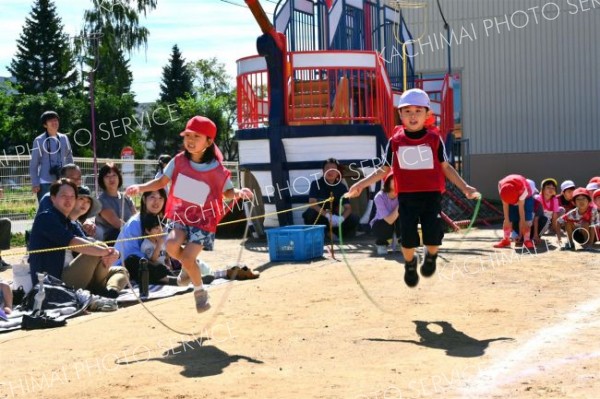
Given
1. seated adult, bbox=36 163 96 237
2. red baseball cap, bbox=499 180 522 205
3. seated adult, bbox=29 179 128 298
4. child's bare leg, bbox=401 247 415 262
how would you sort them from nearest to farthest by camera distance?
child's bare leg, bbox=401 247 415 262
seated adult, bbox=29 179 128 298
seated adult, bbox=36 163 96 237
red baseball cap, bbox=499 180 522 205

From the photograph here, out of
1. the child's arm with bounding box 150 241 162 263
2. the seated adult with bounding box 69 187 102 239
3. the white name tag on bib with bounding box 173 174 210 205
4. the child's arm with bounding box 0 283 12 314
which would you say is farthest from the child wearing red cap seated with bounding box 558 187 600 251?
the child's arm with bounding box 0 283 12 314

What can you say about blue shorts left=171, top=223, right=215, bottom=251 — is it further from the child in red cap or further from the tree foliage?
the tree foliage

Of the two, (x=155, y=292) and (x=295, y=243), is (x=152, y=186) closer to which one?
(x=155, y=292)

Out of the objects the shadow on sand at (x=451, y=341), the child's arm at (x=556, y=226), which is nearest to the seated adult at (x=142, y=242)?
the shadow on sand at (x=451, y=341)

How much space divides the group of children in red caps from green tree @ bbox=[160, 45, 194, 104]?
196ft

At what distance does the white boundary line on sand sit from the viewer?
5203mm

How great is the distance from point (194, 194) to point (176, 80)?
2621 inches

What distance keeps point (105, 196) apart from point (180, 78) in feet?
208

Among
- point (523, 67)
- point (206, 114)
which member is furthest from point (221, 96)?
point (523, 67)

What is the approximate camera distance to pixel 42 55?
199 feet

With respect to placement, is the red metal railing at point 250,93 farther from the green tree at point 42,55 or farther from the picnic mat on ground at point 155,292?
the green tree at point 42,55

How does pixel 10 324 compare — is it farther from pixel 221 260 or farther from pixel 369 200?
pixel 369 200

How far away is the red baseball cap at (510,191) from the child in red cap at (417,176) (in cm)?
534

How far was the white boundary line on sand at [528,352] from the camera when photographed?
5203 mm
